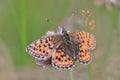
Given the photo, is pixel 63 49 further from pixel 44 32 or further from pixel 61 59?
pixel 44 32

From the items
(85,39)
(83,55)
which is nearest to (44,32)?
(85,39)

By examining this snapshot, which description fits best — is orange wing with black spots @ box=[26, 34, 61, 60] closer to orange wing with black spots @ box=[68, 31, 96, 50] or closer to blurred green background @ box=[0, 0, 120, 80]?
orange wing with black spots @ box=[68, 31, 96, 50]

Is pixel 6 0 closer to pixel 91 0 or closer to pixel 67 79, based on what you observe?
pixel 91 0

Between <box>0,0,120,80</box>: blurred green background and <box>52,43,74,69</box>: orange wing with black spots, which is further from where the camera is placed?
<box>0,0,120,80</box>: blurred green background

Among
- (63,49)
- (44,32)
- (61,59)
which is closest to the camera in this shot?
→ (61,59)

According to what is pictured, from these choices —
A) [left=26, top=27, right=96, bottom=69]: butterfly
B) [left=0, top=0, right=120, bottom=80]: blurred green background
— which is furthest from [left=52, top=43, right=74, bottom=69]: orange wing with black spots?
[left=0, top=0, right=120, bottom=80]: blurred green background
